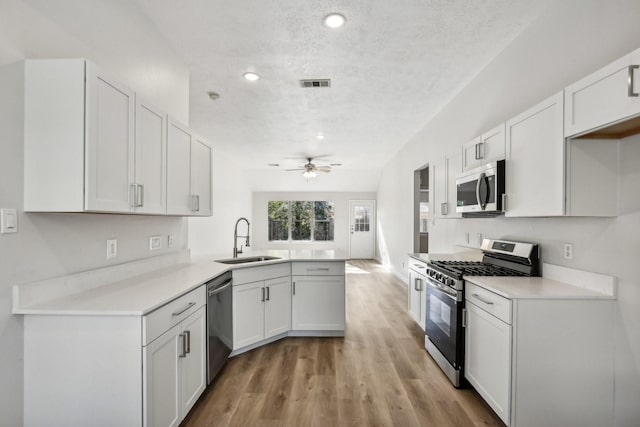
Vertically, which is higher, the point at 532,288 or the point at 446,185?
the point at 446,185

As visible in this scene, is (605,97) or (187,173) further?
(187,173)

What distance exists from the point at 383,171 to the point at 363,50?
20.5 feet

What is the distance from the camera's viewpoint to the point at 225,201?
753cm

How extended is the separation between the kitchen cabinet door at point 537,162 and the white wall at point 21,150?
281 cm

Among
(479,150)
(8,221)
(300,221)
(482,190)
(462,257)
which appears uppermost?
(479,150)

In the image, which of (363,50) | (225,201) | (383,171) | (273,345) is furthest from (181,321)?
(383,171)

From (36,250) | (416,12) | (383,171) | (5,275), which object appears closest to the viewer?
(5,275)

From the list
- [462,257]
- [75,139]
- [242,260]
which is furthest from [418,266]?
[75,139]

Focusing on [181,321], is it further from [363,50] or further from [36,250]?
[363,50]

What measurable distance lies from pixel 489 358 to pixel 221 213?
6.35m

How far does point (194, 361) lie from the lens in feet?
6.75

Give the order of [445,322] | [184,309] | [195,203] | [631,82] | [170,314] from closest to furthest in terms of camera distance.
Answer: [631,82] < [170,314] < [184,309] < [445,322] < [195,203]

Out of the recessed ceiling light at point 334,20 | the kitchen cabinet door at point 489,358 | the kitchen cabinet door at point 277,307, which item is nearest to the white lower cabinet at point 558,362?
the kitchen cabinet door at point 489,358

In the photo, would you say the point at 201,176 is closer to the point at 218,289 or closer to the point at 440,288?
the point at 218,289
